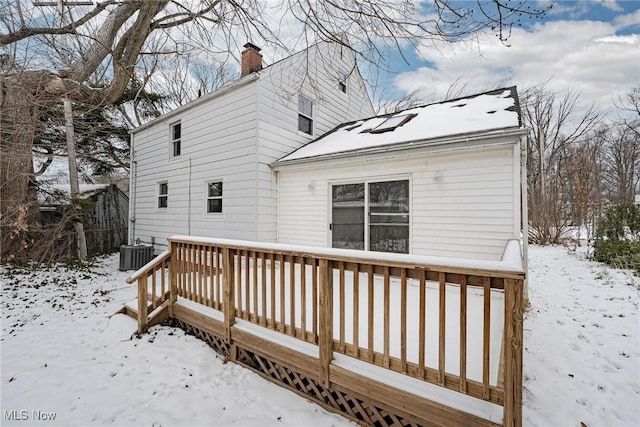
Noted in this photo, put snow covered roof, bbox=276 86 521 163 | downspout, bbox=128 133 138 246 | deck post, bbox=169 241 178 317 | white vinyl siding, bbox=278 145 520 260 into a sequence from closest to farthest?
1. deck post, bbox=169 241 178 317
2. white vinyl siding, bbox=278 145 520 260
3. snow covered roof, bbox=276 86 521 163
4. downspout, bbox=128 133 138 246

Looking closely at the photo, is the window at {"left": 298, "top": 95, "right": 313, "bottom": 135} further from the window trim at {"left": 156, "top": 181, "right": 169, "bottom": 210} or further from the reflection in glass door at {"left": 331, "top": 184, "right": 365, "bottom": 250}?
the window trim at {"left": 156, "top": 181, "right": 169, "bottom": 210}

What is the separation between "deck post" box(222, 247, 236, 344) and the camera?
329cm

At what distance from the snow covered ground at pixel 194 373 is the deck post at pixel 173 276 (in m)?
0.41

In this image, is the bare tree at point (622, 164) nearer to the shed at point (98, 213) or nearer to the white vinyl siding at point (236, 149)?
the white vinyl siding at point (236, 149)

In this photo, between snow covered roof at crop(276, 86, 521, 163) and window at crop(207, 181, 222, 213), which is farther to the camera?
window at crop(207, 181, 222, 213)

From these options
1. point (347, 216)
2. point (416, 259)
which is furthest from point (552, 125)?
point (416, 259)

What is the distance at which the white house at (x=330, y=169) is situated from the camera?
15.2 ft

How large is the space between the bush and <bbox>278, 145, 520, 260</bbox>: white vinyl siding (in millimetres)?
4483

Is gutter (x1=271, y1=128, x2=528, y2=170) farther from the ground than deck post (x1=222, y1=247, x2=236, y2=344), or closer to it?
farther from the ground

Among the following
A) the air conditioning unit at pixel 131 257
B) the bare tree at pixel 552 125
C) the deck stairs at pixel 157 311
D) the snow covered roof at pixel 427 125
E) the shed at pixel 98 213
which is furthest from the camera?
the bare tree at pixel 552 125

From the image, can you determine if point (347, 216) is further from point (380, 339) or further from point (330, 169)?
point (380, 339)

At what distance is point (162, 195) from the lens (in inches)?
367

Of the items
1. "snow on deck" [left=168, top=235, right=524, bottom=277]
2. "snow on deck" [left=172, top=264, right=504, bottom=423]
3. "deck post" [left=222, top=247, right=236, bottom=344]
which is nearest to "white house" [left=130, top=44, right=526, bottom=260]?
"snow on deck" [left=172, top=264, right=504, bottom=423]

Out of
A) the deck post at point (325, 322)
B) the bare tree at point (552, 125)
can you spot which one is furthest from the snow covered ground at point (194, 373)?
the bare tree at point (552, 125)
